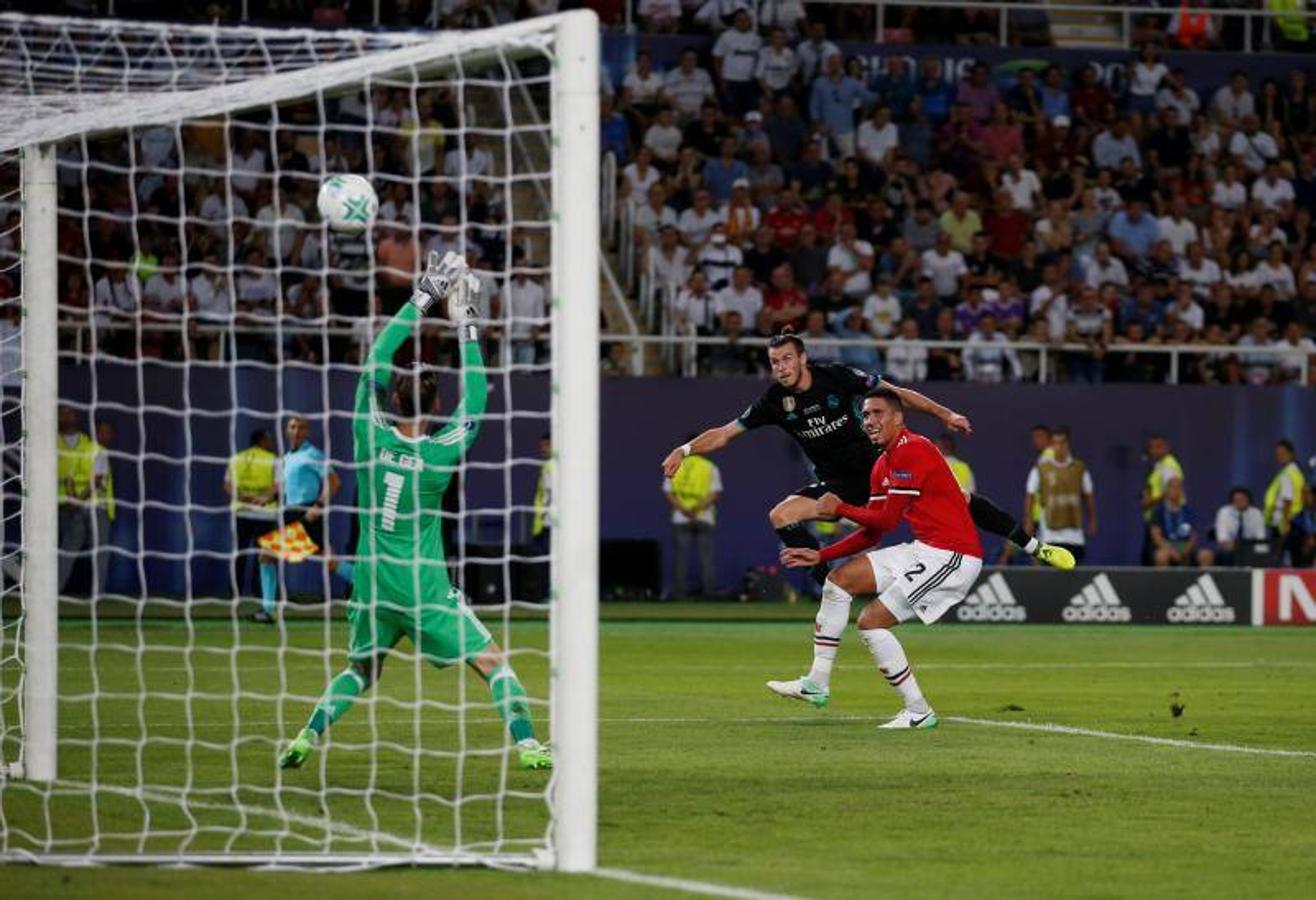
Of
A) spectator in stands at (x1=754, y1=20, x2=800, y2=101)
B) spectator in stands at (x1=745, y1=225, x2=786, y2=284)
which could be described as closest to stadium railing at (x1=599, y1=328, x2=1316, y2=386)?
spectator in stands at (x1=745, y1=225, x2=786, y2=284)

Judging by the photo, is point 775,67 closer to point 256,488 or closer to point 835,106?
point 835,106

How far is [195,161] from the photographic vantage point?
26.8m

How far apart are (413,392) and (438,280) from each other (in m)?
0.88

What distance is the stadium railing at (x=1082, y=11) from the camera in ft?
112

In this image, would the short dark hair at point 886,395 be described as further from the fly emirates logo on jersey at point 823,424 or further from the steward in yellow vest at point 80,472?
the steward in yellow vest at point 80,472

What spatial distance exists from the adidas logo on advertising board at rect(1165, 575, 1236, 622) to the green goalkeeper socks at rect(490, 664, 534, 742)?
17.0m

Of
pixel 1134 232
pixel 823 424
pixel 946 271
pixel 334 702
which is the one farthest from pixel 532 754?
pixel 1134 232

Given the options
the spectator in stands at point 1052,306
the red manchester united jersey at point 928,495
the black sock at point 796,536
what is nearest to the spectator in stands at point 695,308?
the spectator in stands at point 1052,306

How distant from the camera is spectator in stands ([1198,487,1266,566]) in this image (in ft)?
99.5

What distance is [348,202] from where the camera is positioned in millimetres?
11422

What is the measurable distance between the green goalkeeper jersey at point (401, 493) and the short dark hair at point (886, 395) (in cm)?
426

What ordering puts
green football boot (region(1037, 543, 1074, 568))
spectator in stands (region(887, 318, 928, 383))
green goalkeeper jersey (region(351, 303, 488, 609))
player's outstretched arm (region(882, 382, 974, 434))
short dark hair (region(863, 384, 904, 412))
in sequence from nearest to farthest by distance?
1. green goalkeeper jersey (region(351, 303, 488, 609))
2. short dark hair (region(863, 384, 904, 412))
3. player's outstretched arm (region(882, 382, 974, 434))
4. green football boot (region(1037, 543, 1074, 568))
5. spectator in stands (region(887, 318, 928, 383))

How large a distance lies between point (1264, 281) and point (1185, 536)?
3924 mm

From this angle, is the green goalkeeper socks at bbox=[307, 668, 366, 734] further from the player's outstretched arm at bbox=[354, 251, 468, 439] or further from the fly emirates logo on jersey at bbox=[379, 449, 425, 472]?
the player's outstretched arm at bbox=[354, 251, 468, 439]
